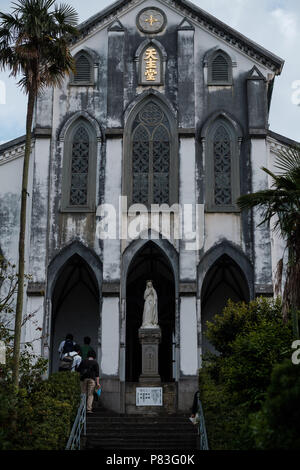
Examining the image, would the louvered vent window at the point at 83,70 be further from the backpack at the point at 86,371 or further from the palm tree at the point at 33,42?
the backpack at the point at 86,371

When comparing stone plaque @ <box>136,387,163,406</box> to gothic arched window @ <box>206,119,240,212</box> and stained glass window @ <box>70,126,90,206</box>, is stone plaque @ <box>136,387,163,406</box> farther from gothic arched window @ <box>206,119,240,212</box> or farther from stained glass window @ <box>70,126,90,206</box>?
stained glass window @ <box>70,126,90,206</box>

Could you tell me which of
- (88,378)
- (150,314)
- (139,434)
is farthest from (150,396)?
(139,434)

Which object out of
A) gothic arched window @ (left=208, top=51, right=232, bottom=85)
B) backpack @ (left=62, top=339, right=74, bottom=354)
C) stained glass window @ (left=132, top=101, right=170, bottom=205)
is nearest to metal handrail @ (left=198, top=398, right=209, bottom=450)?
backpack @ (left=62, top=339, right=74, bottom=354)

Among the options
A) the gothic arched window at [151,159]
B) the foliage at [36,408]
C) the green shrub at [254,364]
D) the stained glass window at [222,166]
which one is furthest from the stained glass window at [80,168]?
the green shrub at [254,364]

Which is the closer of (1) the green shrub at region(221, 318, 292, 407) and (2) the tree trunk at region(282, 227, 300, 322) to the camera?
(1) the green shrub at region(221, 318, 292, 407)

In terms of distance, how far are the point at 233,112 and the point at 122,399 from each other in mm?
10413

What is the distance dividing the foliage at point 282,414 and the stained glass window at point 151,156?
15.2m

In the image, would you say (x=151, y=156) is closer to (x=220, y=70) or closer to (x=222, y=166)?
(x=222, y=166)

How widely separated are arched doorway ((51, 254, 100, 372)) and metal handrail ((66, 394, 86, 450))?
8976mm

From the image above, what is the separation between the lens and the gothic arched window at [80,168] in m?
26.2

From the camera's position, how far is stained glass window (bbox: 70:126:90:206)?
2631cm

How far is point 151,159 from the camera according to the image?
87.6 ft

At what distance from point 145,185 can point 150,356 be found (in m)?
6.17
